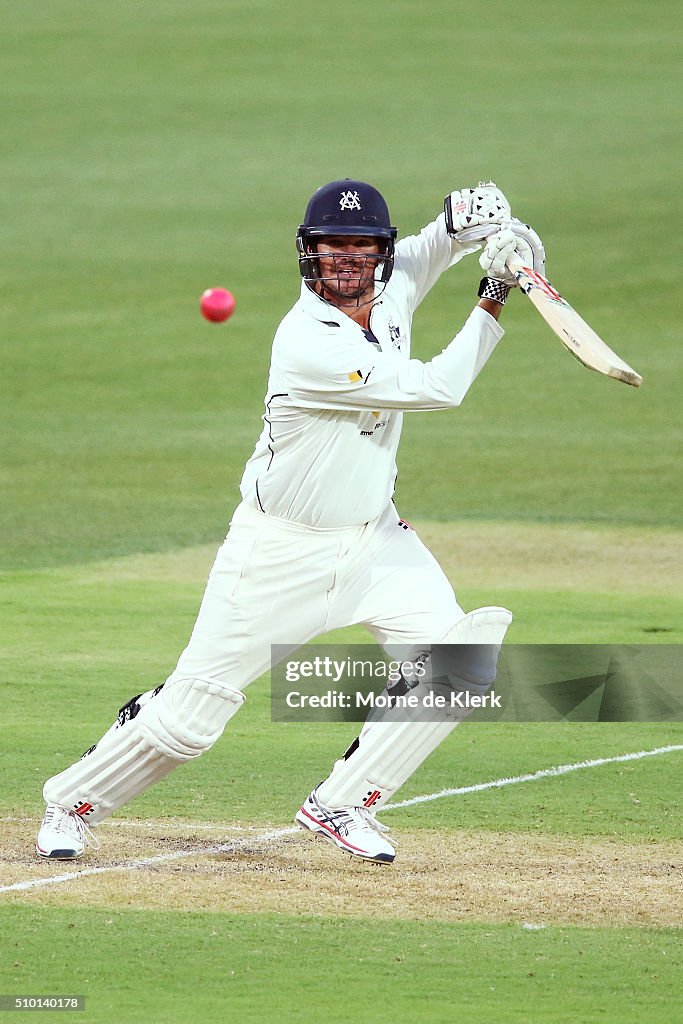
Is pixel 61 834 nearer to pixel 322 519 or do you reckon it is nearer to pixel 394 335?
pixel 322 519

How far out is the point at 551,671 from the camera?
869cm

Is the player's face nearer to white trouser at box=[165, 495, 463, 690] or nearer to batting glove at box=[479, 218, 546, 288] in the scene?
batting glove at box=[479, 218, 546, 288]

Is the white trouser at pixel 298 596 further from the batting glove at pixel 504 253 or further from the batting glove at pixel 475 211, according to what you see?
the batting glove at pixel 475 211

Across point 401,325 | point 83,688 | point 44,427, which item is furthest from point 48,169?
point 401,325

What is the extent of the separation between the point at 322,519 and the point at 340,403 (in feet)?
1.25

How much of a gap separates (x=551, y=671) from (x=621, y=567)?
8.12 ft

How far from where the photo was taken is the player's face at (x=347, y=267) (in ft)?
19.3

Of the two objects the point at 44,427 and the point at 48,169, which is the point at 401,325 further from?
the point at 48,169

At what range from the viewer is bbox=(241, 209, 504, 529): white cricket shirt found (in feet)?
18.7
